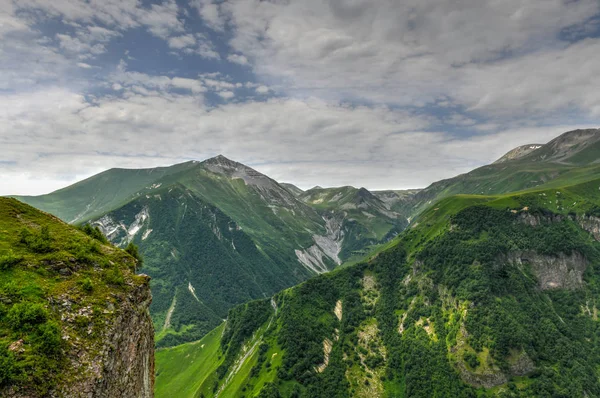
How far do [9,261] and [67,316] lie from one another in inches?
428

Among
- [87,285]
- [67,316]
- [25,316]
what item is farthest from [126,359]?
[25,316]

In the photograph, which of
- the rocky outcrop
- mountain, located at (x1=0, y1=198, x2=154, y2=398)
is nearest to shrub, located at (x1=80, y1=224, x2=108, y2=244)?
mountain, located at (x1=0, y1=198, x2=154, y2=398)

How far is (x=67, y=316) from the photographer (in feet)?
127

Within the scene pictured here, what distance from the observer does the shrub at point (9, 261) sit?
132 feet

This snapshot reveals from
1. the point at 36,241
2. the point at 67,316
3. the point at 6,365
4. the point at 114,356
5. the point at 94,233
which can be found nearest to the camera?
the point at 6,365

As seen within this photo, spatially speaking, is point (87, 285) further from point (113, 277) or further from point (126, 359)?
point (126, 359)

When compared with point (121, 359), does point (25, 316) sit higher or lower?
higher

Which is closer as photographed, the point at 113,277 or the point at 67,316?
the point at 67,316

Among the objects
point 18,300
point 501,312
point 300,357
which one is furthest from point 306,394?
point 18,300

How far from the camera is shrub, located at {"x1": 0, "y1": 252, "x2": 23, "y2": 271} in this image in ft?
132

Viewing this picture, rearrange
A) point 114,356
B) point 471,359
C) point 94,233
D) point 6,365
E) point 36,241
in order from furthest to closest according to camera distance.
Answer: point 471,359, point 94,233, point 36,241, point 114,356, point 6,365

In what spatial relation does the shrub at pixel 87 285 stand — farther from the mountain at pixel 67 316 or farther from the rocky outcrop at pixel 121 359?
the rocky outcrop at pixel 121 359

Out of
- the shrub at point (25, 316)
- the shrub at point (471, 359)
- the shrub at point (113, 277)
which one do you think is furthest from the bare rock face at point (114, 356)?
the shrub at point (471, 359)

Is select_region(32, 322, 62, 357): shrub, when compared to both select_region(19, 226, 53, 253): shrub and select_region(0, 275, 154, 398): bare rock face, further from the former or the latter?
select_region(19, 226, 53, 253): shrub
